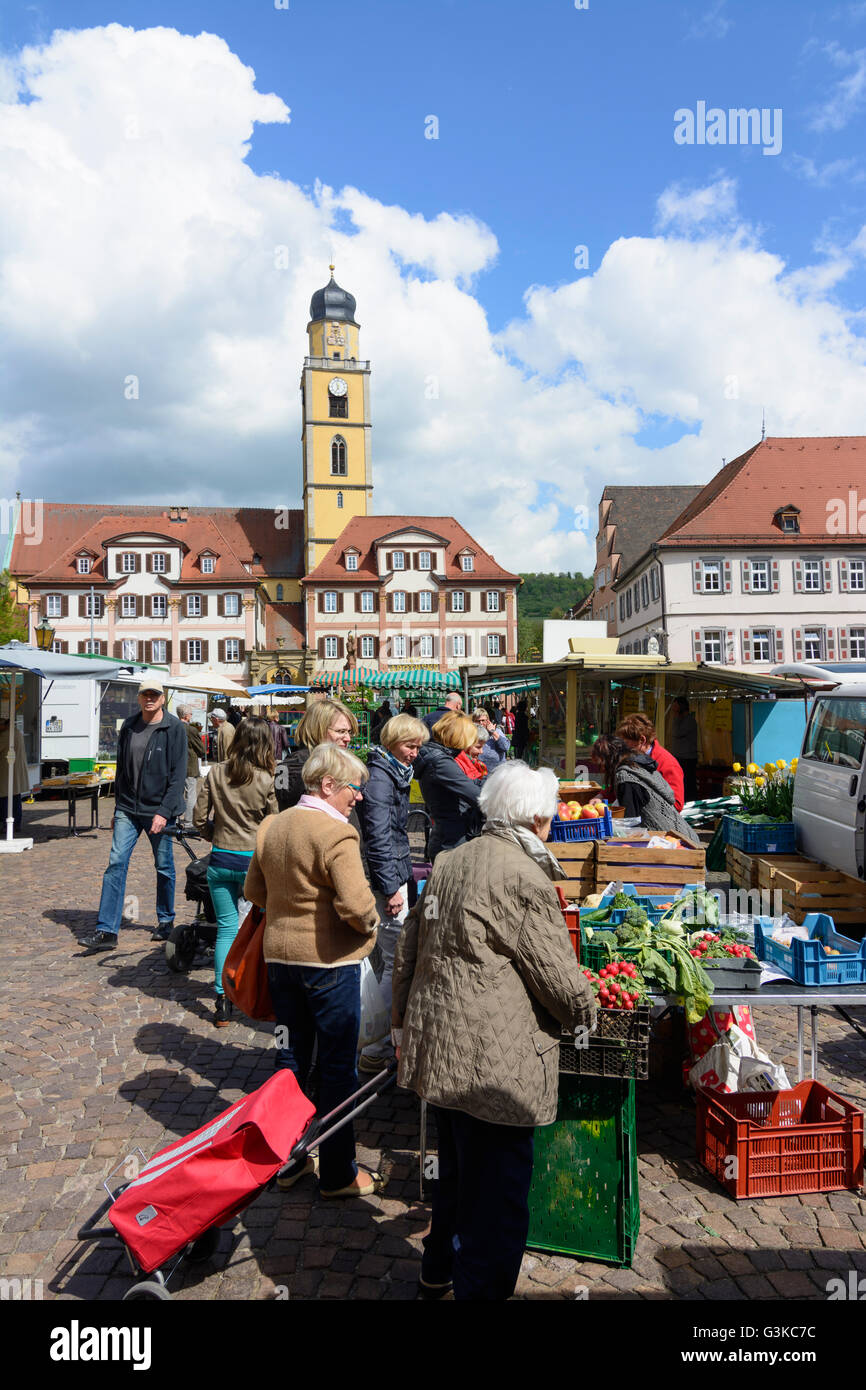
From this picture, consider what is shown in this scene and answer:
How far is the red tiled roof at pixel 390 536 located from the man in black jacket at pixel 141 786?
46671 mm

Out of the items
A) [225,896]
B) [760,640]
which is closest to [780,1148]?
[225,896]

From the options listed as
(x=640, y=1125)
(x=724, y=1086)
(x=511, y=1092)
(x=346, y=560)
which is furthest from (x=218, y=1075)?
(x=346, y=560)

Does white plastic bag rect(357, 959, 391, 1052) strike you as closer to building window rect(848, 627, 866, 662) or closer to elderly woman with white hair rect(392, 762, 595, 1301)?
elderly woman with white hair rect(392, 762, 595, 1301)

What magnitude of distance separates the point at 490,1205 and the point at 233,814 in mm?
3426

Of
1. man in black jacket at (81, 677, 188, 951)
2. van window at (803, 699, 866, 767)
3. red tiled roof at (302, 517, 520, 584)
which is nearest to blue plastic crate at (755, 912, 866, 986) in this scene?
van window at (803, 699, 866, 767)

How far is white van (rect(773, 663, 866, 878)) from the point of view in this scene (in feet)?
22.9

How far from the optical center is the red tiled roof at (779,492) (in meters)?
39.7

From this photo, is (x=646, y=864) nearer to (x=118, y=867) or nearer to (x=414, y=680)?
(x=118, y=867)

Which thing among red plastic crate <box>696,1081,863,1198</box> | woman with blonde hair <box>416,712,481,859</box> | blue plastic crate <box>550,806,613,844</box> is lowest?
red plastic crate <box>696,1081,863,1198</box>

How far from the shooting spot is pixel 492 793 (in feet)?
9.18

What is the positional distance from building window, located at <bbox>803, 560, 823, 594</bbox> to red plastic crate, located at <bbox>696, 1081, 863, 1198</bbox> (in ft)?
130

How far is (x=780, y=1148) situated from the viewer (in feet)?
12.1
